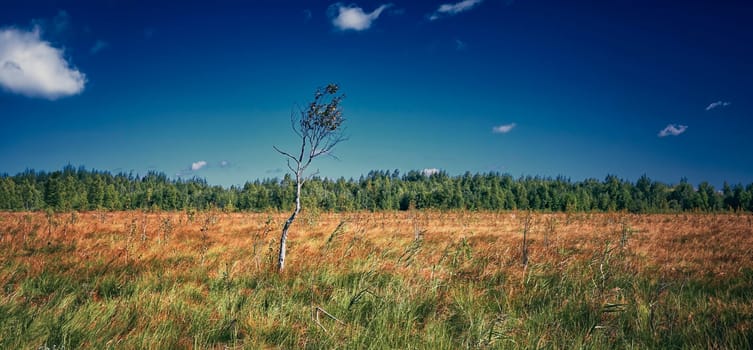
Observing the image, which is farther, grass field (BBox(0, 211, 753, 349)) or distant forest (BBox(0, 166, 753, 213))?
distant forest (BBox(0, 166, 753, 213))

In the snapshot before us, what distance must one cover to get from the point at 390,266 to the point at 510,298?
1.99m

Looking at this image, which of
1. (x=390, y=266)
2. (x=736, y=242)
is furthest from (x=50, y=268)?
(x=736, y=242)

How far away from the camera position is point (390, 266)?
229 inches

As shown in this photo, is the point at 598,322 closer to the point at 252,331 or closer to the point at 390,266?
the point at 390,266

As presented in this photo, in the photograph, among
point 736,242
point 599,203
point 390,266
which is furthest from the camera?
point 599,203

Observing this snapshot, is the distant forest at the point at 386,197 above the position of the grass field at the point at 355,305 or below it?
above

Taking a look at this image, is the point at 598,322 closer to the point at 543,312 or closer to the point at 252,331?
the point at 543,312

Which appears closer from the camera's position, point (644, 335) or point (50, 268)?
point (644, 335)

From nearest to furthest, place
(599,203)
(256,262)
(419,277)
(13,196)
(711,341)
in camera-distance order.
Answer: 1. (711,341)
2. (419,277)
3. (256,262)
4. (13,196)
5. (599,203)

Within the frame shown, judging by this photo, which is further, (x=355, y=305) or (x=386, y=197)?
(x=386, y=197)

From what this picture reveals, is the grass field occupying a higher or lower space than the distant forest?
lower

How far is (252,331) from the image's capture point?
10.9 ft

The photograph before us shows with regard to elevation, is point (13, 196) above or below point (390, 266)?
above

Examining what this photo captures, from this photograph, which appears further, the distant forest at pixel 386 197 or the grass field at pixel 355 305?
the distant forest at pixel 386 197
